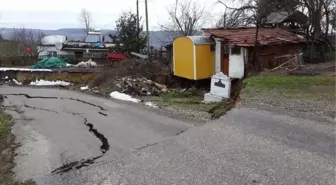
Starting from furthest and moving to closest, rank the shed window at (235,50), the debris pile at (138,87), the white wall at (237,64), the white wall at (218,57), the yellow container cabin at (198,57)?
the yellow container cabin at (198,57) < the white wall at (218,57) < the debris pile at (138,87) < the shed window at (235,50) < the white wall at (237,64)

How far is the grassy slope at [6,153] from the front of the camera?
23.4 ft

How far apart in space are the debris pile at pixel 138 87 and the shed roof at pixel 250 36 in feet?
14.6

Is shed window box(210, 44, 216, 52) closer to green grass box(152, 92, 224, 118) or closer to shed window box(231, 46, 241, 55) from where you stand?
shed window box(231, 46, 241, 55)

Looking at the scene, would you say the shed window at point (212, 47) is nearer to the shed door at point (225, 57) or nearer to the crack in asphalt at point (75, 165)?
the shed door at point (225, 57)

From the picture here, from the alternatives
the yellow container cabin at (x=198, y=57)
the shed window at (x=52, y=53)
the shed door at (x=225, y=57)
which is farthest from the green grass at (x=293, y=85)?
the shed window at (x=52, y=53)

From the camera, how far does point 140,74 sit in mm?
21656

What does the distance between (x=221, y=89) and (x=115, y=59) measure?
48.4ft

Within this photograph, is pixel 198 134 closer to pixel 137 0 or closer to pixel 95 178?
pixel 95 178

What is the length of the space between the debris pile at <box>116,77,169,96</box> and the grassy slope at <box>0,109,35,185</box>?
22.6 feet

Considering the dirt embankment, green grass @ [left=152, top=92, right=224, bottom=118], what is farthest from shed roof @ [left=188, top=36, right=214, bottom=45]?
the dirt embankment

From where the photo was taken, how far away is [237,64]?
58.3 ft

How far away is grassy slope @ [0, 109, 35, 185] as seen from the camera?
281 inches

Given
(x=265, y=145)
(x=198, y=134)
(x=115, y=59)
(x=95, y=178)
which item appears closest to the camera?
(x=95, y=178)

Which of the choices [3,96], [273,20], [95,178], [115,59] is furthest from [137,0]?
[95,178]
